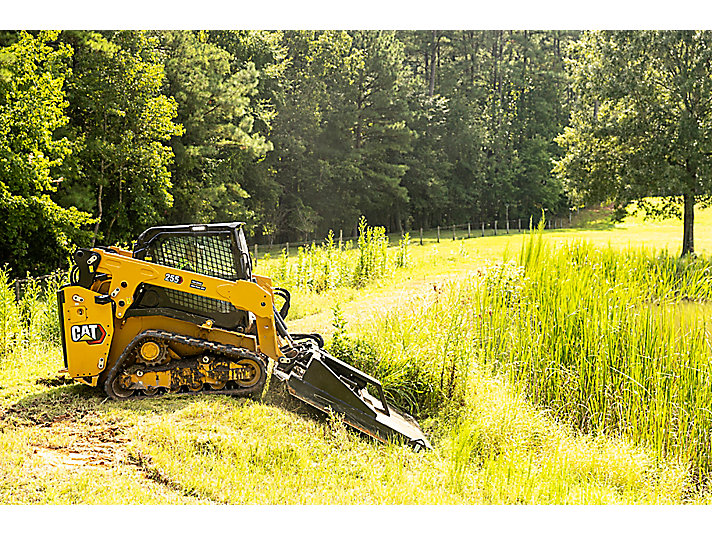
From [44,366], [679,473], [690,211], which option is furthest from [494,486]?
[690,211]

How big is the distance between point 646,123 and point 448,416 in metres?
8.64

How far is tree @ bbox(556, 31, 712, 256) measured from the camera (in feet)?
34.2

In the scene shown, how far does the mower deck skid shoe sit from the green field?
0.09 meters

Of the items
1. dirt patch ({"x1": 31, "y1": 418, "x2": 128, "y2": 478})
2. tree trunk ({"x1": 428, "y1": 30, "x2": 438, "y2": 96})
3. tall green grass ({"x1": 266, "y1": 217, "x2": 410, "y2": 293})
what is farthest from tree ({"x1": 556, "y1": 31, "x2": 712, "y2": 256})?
dirt patch ({"x1": 31, "y1": 418, "x2": 128, "y2": 478})

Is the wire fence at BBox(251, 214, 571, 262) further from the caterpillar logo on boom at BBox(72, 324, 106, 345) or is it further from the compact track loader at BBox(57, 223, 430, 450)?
the caterpillar logo on boom at BBox(72, 324, 106, 345)

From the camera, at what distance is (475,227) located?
1333 centimetres

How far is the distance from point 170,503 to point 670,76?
10.6 meters

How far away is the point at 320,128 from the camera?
14.8m

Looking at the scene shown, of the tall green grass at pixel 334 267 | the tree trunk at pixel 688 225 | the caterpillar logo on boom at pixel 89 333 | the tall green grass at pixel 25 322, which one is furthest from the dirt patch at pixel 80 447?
the tree trunk at pixel 688 225

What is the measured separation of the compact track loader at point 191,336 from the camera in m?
3.71

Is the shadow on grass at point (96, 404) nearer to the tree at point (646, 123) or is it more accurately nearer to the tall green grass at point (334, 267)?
the tall green grass at point (334, 267)

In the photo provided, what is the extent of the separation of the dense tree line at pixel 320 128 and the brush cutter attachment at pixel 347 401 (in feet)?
19.0

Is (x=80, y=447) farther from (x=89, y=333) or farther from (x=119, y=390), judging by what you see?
(x=89, y=333)
